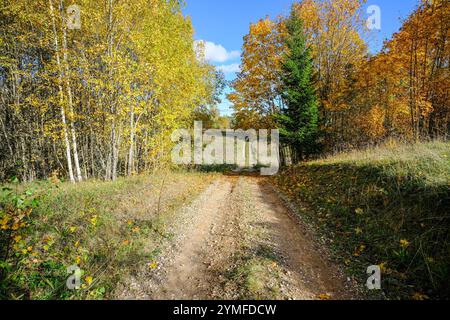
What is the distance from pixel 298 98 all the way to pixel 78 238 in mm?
14641

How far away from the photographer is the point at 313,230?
5.89 meters

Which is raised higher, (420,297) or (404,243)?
(404,243)

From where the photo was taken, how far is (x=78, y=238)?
4.88 meters

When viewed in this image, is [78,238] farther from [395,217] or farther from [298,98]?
[298,98]

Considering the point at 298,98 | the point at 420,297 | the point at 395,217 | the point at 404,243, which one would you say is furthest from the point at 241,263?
the point at 298,98

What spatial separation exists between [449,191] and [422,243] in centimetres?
167

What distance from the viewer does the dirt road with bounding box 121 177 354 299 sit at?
11.6 feet

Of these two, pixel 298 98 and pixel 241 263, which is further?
pixel 298 98

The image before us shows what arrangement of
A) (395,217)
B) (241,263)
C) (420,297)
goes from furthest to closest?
(395,217) → (241,263) → (420,297)

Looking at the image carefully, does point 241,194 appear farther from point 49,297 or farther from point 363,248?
point 49,297

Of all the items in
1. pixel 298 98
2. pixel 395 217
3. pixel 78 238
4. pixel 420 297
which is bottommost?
pixel 420 297

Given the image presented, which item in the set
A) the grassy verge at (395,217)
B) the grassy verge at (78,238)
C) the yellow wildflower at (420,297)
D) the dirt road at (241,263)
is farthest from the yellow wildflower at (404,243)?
the grassy verge at (78,238)

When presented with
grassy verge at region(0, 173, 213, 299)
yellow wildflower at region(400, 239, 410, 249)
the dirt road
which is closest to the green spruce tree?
the dirt road

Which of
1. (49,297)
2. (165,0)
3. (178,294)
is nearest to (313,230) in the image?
(178,294)
